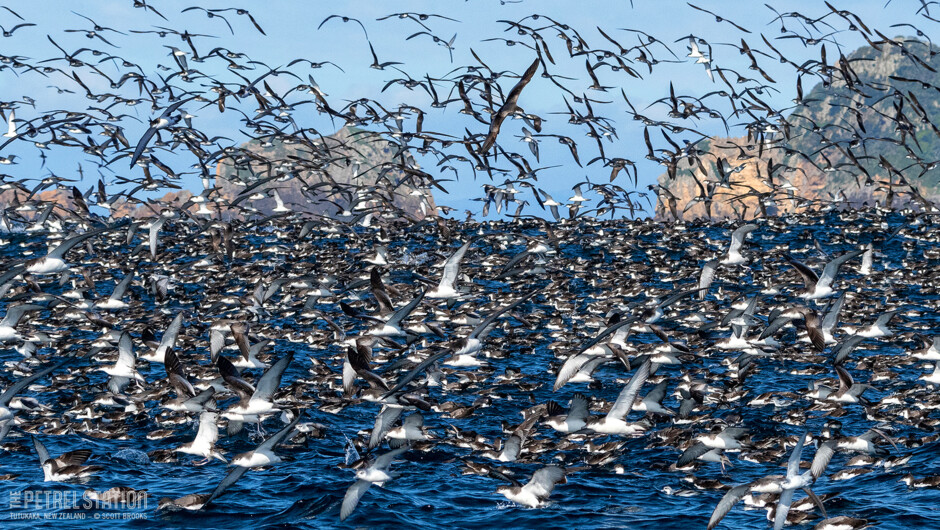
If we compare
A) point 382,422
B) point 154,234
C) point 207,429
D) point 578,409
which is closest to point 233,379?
point 207,429

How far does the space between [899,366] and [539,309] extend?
47.7 feet

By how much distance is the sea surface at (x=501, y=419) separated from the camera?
16.3 metres

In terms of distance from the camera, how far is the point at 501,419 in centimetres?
2289

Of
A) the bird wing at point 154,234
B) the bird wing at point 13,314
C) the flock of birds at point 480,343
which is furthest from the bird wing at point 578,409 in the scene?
the bird wing at point 154,234

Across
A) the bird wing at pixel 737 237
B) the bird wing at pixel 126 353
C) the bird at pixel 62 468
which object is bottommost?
the bird at pixel 62 468

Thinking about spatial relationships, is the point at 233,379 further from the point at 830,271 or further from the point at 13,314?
the point at 830,271

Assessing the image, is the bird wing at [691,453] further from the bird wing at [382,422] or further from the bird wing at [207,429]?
the bird wing at [207,429]

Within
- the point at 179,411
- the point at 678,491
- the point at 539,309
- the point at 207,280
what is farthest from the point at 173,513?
the point at 207,280

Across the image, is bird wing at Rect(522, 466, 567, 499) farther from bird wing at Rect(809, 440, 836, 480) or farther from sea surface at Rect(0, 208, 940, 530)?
bird wing at Rect(809, 440, 836, 480)

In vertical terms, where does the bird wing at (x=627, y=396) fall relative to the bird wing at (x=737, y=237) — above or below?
below

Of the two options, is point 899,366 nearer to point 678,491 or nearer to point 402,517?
point 678,491

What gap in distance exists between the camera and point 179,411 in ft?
71.3

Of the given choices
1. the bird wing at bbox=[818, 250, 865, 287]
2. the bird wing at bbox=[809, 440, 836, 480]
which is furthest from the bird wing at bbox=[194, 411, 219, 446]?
the bird wing at bbox=[818, 250, 865, 287]

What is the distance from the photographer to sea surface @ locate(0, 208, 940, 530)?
53.4ft
